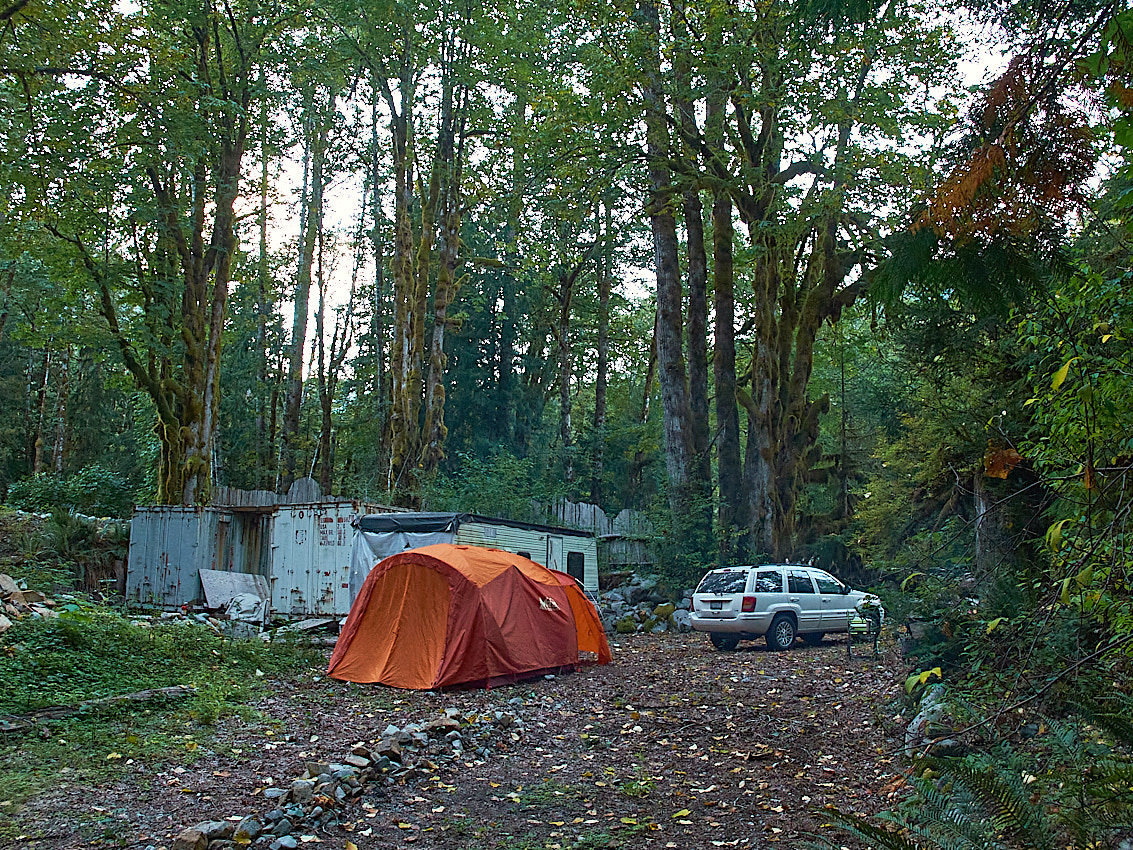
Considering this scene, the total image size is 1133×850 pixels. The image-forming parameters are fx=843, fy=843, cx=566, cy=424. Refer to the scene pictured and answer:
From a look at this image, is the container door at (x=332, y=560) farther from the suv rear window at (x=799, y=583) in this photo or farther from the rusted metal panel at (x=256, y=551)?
the suv rear window at (x=799, y=583)

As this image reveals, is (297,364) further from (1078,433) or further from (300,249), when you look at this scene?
(1078,433)

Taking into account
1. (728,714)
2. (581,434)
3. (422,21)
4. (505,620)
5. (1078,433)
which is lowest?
(728,714)

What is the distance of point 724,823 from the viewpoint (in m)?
5.76

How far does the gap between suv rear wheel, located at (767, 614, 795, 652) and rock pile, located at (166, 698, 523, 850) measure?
7.69 m

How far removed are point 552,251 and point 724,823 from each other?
64.0 ft

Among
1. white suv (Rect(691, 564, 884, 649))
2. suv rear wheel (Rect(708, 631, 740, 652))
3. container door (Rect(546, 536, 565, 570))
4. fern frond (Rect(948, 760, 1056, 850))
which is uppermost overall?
container door (Rect(546, 536, 565, 570))

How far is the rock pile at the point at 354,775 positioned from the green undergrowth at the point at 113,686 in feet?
4.59

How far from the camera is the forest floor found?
219 inches

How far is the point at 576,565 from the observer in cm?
2167

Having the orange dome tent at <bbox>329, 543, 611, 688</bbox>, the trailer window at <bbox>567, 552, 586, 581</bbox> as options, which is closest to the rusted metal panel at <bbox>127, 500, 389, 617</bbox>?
the orange dome tent at <bbox>329, 543, 611, 688</bbox>

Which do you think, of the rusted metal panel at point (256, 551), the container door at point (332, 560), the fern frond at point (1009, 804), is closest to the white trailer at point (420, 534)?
the container door at point (332, 560)

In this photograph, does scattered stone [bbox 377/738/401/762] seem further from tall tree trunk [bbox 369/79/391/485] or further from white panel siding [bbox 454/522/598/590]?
tall tree trunk [bbox 369/79/391/485]

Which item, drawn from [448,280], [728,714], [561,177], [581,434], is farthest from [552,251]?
[728,714]

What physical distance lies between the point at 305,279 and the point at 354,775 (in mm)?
23774
